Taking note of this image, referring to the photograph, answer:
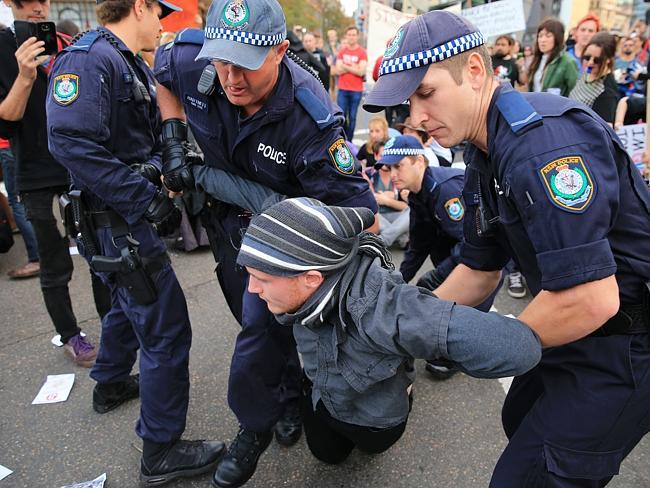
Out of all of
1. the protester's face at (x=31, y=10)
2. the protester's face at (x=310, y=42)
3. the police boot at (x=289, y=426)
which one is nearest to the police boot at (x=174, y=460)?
the police boot at (x=289, y=426)

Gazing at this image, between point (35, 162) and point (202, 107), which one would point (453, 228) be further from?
point (35, 162)

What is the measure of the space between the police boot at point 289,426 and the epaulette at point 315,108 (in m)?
1.31

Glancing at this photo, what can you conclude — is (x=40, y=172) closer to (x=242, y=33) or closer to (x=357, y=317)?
(x=242, y=33)

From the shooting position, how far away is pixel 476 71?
122cm

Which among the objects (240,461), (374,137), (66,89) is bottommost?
(374,137)

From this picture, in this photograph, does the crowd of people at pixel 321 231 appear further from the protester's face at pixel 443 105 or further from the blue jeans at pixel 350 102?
the blue jeans at pixel 350 102

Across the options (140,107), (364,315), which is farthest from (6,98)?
(364,315)

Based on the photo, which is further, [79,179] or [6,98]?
[6,98]

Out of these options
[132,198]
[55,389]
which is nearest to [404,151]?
[132,198]

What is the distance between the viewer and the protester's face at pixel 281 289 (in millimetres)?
1379

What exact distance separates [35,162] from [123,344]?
1200 millimetres

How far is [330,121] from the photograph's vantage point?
1.86 meters

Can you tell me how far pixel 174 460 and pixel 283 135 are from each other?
1.44 m

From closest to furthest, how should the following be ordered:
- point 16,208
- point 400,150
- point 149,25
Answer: point 149,25 < point 400,150 < point 16,208
